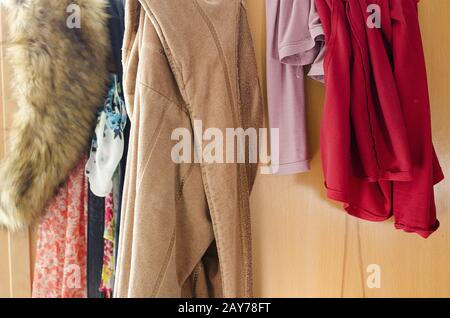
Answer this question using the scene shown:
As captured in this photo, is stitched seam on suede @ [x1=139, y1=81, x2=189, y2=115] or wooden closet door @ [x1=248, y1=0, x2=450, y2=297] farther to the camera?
wooden closet door @ [x1=248, y1=0, x2=450, y2=297]

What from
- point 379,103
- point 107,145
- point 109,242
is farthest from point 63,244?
point 379,103

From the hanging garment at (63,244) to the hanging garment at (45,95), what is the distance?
0.03 m

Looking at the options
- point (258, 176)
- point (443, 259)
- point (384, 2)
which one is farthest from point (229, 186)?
point (443, 259)

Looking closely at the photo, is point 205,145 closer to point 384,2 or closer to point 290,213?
point 290,213

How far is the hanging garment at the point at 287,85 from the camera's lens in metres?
0.81

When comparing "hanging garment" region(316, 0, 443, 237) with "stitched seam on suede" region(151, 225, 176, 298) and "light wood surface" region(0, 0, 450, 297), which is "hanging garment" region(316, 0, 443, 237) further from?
"stitched seam on suede" region(151, 225, 176, 298)

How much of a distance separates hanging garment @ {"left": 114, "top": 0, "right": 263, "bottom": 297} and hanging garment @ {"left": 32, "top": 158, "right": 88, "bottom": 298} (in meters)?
0.21

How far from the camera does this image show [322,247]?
938mm

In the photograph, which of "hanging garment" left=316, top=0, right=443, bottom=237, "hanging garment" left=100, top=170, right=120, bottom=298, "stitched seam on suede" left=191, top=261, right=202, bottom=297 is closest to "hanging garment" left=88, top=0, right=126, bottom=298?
"hanging garment" left=100, top=170, right=120, bottom=298

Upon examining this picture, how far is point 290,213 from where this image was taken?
93cm

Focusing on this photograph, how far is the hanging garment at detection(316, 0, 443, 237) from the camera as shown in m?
0.74

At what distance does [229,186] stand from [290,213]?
326mm

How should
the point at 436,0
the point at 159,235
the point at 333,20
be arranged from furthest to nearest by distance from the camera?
the point at 436,0 → the point at 333,20 → the point at 159,235

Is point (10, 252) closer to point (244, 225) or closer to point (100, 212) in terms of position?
point (100, 212)
